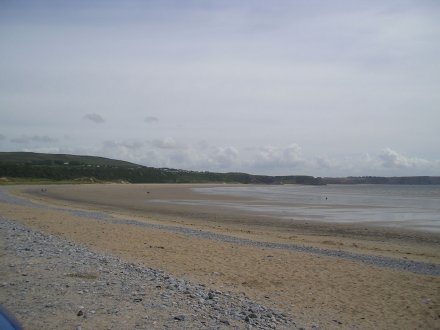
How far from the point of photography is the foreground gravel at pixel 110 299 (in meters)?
6.21

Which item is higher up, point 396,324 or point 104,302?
point 104,302

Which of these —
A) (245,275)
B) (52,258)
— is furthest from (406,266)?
(52,258)

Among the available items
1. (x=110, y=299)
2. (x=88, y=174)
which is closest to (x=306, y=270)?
(x=110, y=299)

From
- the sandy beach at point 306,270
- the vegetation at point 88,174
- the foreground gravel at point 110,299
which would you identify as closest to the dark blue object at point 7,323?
the foreground gravel at point 110,299

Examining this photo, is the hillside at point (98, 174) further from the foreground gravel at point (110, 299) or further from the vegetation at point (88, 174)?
the foreground gravel at point (110, 299)

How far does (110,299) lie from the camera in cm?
712

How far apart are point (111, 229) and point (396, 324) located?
13501 mm

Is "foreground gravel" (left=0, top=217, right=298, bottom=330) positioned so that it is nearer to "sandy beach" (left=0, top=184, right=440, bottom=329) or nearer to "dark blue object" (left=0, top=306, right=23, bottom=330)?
"sandy beach" (left=0, top=184, right=440, bottom=329)

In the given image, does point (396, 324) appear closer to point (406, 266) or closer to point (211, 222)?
point (406, 266)

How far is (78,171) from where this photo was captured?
108 metres

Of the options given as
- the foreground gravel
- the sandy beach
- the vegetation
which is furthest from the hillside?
the foreground gravel

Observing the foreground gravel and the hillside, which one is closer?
the foreground gravel

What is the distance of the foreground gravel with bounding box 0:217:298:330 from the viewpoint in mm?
6207

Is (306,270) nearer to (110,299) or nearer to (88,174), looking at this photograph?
(110,299)
